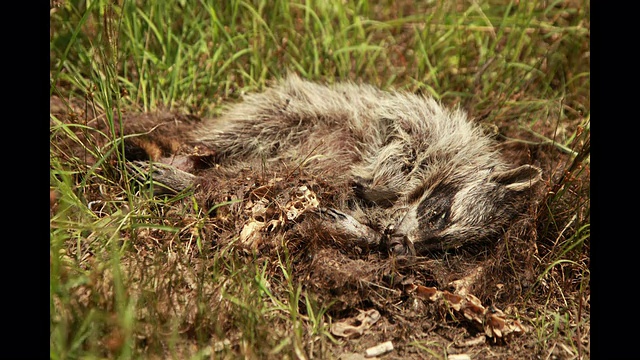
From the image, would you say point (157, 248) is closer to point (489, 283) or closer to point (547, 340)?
point (489, 283)

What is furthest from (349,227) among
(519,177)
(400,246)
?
(519,177)

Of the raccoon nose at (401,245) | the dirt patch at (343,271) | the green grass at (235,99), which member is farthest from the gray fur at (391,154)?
the green grass at (235,99)

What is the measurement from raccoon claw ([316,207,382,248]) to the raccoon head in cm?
11

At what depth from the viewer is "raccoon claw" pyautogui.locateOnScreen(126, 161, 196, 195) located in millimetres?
3674

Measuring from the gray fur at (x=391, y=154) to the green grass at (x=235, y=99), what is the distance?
334 mm

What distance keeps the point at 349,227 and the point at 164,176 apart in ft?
3.98

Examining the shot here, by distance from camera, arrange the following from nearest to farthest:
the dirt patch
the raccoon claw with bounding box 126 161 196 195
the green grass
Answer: the green grass, the dirt patch, the raccoon claw with bounding box 126 161 196 195

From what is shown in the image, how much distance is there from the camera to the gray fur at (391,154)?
3.58 m

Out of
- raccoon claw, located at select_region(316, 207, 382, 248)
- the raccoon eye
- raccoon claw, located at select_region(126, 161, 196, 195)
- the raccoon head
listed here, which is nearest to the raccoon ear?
the raccoon head

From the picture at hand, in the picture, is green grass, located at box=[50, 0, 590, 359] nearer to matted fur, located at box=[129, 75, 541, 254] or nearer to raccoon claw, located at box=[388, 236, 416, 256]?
matted fur, located at box=[129, 75, 541, 254]

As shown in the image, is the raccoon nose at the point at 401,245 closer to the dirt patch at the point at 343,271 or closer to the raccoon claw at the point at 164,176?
the dirt patch at the point at 343,271

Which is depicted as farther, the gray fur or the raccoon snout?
the gray fur

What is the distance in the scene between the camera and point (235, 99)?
4660 millimetres

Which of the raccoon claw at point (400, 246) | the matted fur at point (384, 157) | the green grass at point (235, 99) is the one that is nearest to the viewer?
the green grass at point (235, 99)
